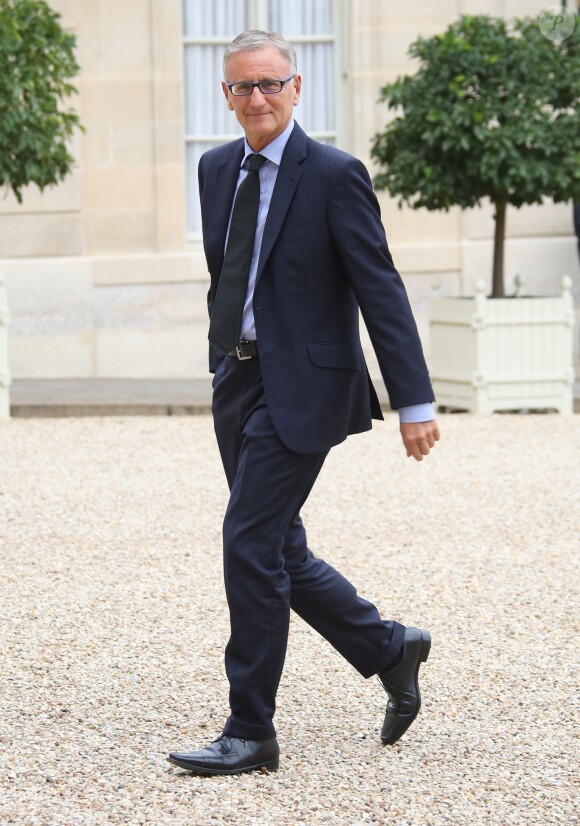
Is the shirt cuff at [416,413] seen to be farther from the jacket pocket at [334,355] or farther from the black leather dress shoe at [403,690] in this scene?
the black leather dress shoe at [403,690]

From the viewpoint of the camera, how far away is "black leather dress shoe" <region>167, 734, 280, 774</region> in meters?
3.37

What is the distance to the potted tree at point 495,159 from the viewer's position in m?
9.70

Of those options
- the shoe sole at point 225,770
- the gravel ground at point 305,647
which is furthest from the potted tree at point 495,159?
the shoe sole at point 225,770

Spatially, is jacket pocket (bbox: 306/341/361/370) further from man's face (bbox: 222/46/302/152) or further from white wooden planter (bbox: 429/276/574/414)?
white wooden planter (bbox: 429/276/574/414)

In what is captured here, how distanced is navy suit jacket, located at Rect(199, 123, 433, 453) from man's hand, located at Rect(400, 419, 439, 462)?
6cm

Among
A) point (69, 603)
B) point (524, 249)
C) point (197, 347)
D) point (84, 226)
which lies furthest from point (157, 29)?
point (69, 603)

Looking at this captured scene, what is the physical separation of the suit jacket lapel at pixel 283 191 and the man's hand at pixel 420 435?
48 centimetres

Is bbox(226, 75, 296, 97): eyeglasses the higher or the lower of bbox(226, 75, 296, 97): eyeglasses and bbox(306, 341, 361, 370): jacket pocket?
the higher

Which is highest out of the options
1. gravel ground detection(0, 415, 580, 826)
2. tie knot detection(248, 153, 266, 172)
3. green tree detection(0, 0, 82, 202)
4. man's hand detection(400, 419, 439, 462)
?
green tree detection(0, 0, 82, 202)

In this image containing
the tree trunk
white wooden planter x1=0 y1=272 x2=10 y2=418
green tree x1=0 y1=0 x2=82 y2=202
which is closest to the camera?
green tree x1=0 y1=0 x2=82 y2=202

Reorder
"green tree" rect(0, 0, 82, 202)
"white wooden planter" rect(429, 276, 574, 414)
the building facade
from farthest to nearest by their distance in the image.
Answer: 1. the building facade
2. "white wooden planter" rect(429, 276, 574, 414)
3. "green tree" rect(0, 0, 82, 202)

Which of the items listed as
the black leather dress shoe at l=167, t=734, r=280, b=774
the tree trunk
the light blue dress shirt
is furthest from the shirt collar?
the tree trunk

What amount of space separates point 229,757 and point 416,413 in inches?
33.7

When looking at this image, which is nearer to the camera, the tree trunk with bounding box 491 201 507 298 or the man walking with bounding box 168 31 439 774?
the man walking with bounding box 168 31 439 774
